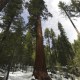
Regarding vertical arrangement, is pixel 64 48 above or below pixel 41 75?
above

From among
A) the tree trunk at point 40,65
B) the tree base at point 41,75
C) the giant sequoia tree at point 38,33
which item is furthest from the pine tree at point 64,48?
the tree base at point 41,75

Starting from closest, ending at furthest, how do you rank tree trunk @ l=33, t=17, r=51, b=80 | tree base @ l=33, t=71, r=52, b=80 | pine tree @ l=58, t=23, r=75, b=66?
tree base @ l=33, t=71, r=52, b=80 → tree trunk @ l=33, t=17, r=51, b=80 → pine tree @ l=58, t=23, r=75, b=66

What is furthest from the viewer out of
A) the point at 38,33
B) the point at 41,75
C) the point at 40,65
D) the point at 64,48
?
the point at 64,48

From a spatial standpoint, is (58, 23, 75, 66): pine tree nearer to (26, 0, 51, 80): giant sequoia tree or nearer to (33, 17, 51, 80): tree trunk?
(26, 0, 51, 80): giant sequoia tree

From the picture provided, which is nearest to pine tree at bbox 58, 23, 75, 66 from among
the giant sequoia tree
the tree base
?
the giant sequoia tree

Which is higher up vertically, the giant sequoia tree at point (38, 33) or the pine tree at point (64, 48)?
the pine tree at point (64, 48)

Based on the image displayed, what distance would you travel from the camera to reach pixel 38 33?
765 inches

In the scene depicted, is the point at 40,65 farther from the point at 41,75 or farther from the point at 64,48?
the point at 64,48

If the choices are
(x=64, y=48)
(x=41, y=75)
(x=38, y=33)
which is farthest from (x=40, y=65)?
(x=64, y=48)

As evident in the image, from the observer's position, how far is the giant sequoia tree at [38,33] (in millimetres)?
16594

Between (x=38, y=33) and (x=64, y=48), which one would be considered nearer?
(x=38, y=33)

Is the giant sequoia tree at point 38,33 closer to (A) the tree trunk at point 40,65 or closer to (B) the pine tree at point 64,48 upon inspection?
(A) the tree trunk at point 40,65

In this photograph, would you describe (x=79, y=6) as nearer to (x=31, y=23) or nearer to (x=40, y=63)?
(x=31, y=23)

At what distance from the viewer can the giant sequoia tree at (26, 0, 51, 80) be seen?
1659 centimetres
